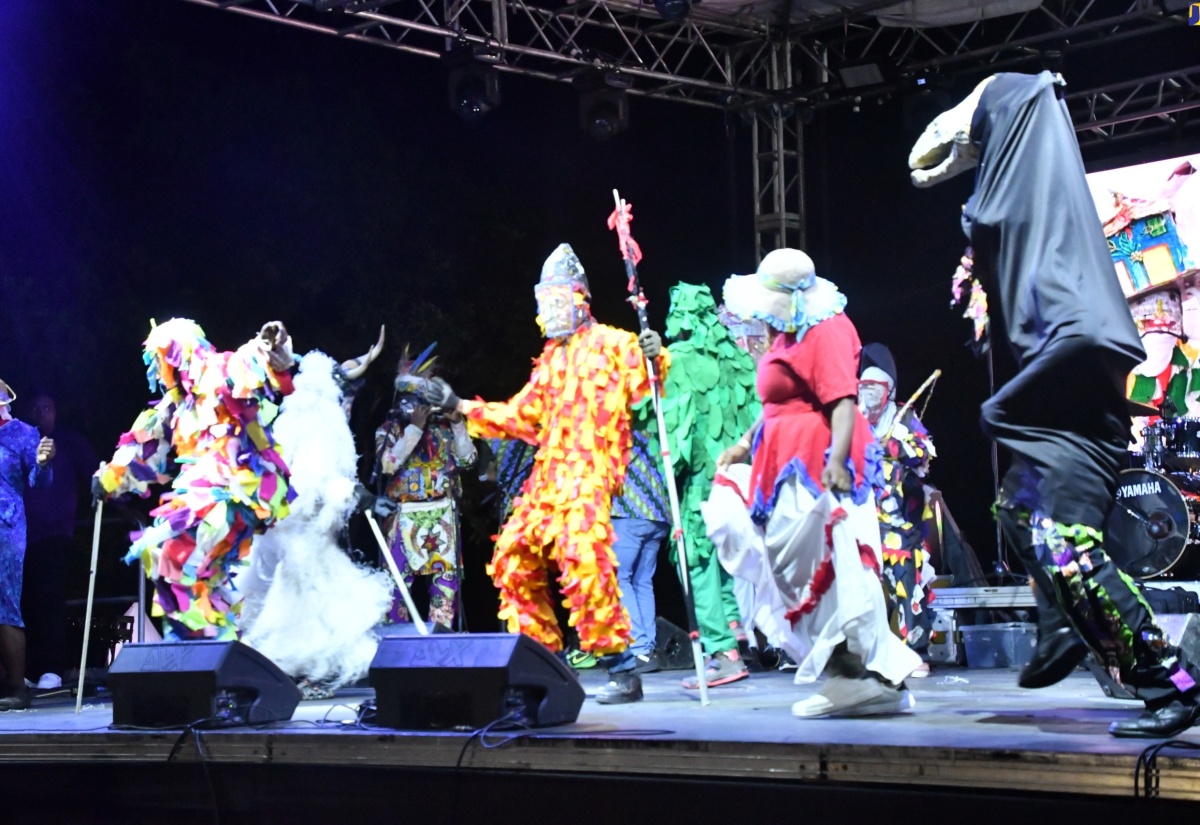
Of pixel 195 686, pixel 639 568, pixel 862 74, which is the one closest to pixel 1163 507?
pixel 639 568

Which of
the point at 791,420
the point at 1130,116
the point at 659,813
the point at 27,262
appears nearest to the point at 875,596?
the point at 791,420

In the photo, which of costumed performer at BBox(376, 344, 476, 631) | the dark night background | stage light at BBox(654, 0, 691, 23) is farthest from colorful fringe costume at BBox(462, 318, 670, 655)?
the dark night background

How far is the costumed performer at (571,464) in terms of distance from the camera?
5703mm

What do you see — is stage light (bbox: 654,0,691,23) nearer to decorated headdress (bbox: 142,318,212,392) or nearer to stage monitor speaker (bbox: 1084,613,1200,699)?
decorated headdress (bbox: 142,318,212,392)

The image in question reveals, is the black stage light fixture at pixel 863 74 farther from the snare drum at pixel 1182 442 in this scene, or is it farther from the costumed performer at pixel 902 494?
the snare drum at pixel 1182 442

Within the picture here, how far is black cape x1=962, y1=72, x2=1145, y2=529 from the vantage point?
379cm

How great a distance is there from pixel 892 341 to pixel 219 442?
6361 millimetres

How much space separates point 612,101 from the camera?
9.76 meters

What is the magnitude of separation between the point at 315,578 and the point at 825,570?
2821mm

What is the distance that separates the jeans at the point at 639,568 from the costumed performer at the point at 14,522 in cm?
291

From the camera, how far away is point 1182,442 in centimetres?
922

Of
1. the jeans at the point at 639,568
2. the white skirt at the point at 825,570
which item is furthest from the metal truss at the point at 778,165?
the white skirt at the point at 825,570

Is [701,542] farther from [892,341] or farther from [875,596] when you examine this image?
[892,341]

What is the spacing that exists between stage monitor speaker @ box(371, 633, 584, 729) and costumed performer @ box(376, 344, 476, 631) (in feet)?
12.4
